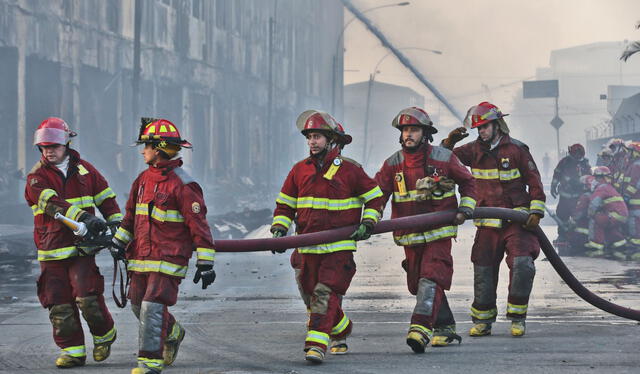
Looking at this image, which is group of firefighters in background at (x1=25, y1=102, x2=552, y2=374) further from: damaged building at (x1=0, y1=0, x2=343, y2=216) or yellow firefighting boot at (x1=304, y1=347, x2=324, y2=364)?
damaged building at (x1=0, y1=0, x2=343, y2=216)

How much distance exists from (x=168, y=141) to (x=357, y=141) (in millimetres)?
98393

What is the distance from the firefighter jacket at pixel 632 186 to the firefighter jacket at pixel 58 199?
11951 millimetres

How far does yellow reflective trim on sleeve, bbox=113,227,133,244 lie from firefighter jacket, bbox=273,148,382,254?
46.9 inches

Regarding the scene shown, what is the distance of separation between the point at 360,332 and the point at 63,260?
2706 millimetres

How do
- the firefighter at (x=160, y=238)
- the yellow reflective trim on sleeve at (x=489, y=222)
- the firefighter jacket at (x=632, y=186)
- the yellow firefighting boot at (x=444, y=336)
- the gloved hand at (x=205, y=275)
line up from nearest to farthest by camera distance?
the gloved hand at (x=205, y=275) < the firefighter at (x=160, y=238) < the yellow firefighting boot at (x=444, y=336) < the yellow reflective trim on sleeve at (x=489, y=222) < the firefighter jacket at (x=632, y=186)

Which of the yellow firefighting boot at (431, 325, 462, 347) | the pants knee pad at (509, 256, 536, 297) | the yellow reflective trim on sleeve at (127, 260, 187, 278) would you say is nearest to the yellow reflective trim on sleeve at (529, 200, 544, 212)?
the pants knee pad at (509, 256, 536, 297)

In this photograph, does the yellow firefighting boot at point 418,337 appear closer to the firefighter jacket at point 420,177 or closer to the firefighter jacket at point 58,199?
the firefighter jacket at point 420,177

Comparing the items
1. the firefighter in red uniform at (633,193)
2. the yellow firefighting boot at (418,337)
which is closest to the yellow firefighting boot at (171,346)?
the yellow firefighting boot at (418,337)

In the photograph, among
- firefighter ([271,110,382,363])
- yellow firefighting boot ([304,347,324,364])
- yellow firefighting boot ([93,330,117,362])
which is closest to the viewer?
yellow firefighting boot ([304,347,324,364])

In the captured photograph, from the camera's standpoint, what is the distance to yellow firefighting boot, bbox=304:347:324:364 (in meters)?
7.37

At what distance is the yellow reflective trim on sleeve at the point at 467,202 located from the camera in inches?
330

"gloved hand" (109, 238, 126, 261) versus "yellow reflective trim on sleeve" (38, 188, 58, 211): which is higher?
"yellow reflective trim on sleeve" (38, 188, 58, 211)

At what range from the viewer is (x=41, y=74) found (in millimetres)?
28422

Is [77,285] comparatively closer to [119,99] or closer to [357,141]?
[119,99]
